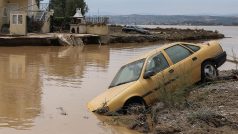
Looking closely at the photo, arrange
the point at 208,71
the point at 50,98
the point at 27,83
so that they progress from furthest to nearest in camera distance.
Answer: the point at 27,83
the point at 50,98
the point at 208,71

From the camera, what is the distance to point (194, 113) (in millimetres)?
9031

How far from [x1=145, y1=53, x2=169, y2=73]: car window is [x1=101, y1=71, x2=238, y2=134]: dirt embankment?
827 mm

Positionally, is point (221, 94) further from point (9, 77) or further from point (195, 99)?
point (9, 77)

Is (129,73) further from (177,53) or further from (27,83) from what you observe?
(27,83)

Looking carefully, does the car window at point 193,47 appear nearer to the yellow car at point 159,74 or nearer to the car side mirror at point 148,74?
the yellow car at point 159,74

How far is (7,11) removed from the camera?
46.6m

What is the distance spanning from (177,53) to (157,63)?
0.73 m

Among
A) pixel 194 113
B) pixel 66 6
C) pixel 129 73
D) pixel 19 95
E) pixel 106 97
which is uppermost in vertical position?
pixel 66 6

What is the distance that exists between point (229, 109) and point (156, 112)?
4.81ft

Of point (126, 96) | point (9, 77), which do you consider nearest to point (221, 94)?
point (126, 96)

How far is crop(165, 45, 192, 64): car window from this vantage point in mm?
11766

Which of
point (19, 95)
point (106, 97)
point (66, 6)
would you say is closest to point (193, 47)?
point (106, 97)

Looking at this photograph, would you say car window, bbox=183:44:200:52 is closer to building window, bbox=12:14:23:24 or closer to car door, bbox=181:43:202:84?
car door, bbox=181:43:202:84

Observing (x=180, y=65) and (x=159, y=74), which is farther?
(x=180, y=65)
